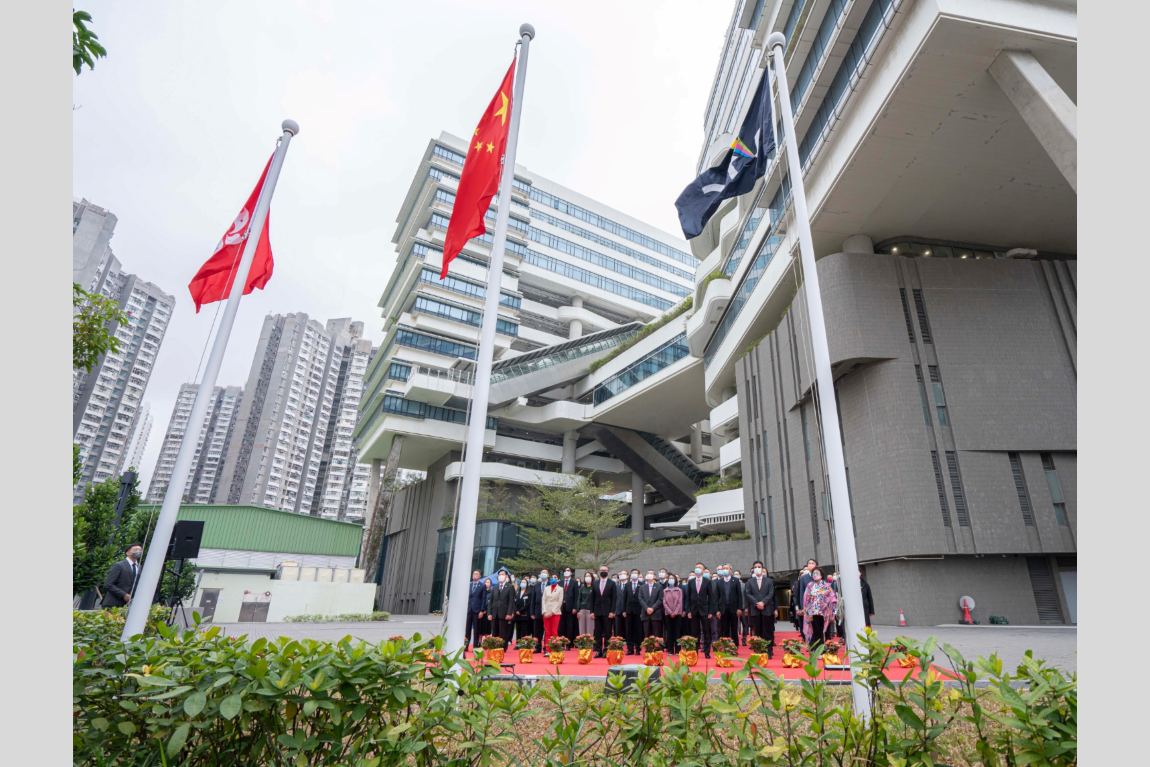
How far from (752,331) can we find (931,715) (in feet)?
85.3

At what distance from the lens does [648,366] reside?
37781mm

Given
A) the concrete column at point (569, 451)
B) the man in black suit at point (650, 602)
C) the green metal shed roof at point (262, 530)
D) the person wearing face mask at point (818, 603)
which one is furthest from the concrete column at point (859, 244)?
the green metal shed roof at point (262, 530)

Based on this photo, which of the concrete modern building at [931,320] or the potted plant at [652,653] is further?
the concrete modern building at [931,320]

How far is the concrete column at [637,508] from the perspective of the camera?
40812mm

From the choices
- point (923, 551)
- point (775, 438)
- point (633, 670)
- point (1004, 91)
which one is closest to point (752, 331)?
point (775, 438)

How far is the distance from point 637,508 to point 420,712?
131 ft

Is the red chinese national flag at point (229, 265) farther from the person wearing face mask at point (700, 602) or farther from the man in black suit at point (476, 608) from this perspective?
the person wearing face mask at point (700, 602)

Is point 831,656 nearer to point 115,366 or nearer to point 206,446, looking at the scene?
point 115,366

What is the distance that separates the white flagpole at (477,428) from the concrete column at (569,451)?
1458 inches

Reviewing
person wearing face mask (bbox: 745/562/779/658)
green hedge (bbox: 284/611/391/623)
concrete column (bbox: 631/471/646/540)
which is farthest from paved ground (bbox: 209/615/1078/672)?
concrete column (bbox: 631/471/646/540)

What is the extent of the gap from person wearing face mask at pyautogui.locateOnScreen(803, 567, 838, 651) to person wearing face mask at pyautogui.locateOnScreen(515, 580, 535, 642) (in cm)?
622

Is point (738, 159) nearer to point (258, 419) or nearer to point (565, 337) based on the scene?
point (565, 337)

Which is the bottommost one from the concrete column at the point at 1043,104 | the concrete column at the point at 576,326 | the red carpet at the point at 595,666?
the red carpet at the point at 595,666

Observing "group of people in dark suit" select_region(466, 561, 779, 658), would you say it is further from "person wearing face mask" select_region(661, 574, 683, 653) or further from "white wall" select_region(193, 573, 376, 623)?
"white wall" select_region(193, 573, 376, 623)
